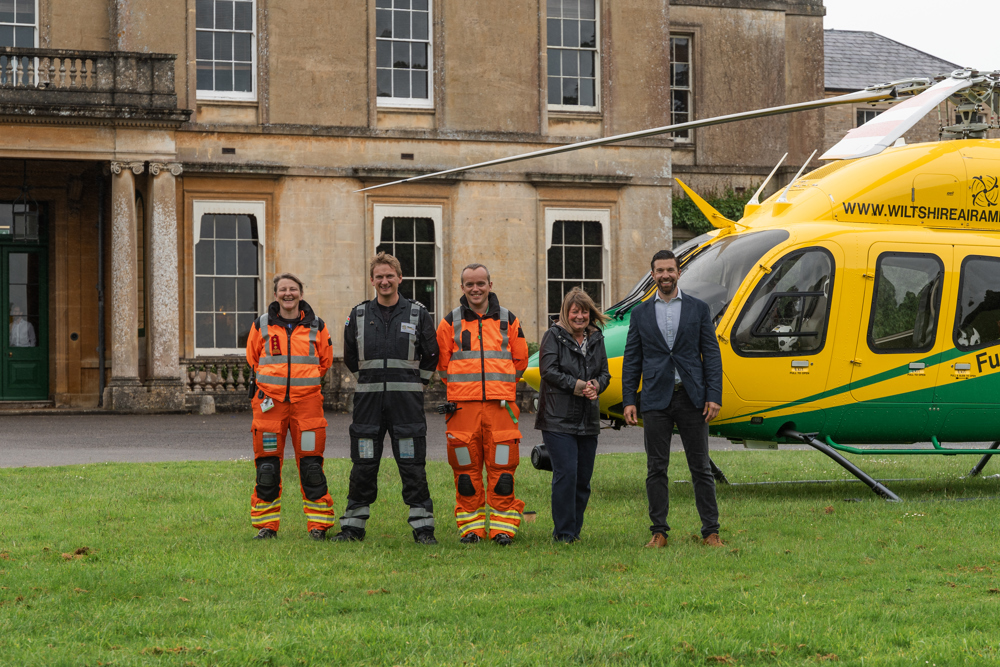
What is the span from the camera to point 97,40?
21.5 m

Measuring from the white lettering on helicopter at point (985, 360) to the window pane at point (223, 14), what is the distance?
15.8m

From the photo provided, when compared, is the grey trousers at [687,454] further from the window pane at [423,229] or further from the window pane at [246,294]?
the window pane at [423,229]

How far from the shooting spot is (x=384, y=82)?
2266cm

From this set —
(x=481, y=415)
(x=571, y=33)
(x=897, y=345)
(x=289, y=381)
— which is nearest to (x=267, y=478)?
(x=289, y=381)

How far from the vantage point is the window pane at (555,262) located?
76.9ft

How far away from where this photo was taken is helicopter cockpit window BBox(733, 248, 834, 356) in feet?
32.3

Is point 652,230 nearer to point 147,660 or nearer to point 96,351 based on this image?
point 96,351

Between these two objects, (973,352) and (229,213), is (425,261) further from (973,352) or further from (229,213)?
(973,352)

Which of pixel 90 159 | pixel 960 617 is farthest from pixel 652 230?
pixel 960 617

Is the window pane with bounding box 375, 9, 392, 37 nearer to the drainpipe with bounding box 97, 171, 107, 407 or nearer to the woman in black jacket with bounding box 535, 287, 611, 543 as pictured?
the drainpipe with bounding box 97, 171, 107, 407

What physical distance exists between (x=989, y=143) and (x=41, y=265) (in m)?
16.8

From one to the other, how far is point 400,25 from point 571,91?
11.9 ft

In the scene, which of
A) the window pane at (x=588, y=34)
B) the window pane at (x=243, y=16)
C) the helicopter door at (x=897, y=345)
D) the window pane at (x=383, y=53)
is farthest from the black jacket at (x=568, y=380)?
the window pane at (x=588, y=34)

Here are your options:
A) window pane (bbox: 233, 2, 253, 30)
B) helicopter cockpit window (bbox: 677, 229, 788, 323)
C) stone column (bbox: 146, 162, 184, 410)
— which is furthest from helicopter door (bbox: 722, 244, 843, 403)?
window pane (bbox: 233, 2, 253, 30)
